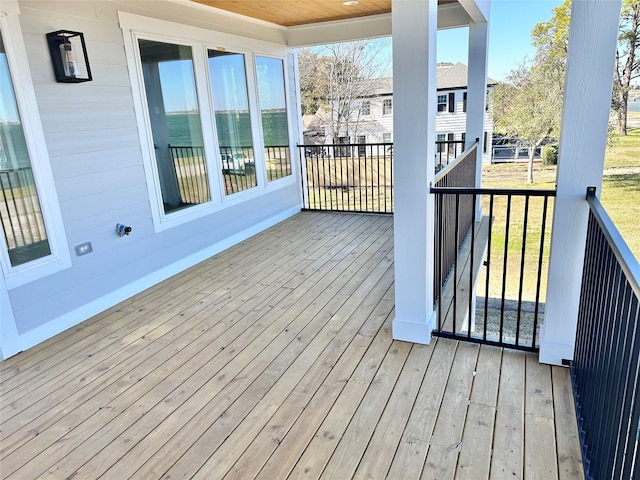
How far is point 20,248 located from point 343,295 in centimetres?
236

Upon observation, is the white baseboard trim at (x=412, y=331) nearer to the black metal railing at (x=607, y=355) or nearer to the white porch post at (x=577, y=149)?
the white porch post at (x=577, y=149)

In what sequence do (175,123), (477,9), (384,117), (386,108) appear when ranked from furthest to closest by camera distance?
(384,117), (386,108), (477,9), (175,123)

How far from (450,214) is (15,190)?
3311 mm

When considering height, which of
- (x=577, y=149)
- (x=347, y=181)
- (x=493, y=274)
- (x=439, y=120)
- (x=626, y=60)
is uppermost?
(x=626, y=60)

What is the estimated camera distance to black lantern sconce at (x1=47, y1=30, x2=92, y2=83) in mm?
2938

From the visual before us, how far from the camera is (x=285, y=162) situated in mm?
6184

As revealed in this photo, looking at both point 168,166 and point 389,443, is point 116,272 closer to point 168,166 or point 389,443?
point 168,166

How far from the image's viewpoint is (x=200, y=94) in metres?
4.42

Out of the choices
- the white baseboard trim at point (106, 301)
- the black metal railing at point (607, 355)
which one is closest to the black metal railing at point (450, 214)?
the black metal railing at point (607, 355)

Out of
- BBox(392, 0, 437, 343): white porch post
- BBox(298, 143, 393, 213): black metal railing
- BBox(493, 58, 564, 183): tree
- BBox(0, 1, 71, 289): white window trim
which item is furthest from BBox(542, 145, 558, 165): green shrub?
BBox(0, 1, 71, 289): white window trim

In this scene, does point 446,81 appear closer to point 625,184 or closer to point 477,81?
point 625,184

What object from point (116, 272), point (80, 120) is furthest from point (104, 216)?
point (80, 120)

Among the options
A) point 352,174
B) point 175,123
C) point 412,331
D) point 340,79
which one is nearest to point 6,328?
point 175,123

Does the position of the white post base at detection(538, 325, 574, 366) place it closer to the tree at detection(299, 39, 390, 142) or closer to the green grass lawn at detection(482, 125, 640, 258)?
the green grass lawn at detection(482, 125, 640, 258)
